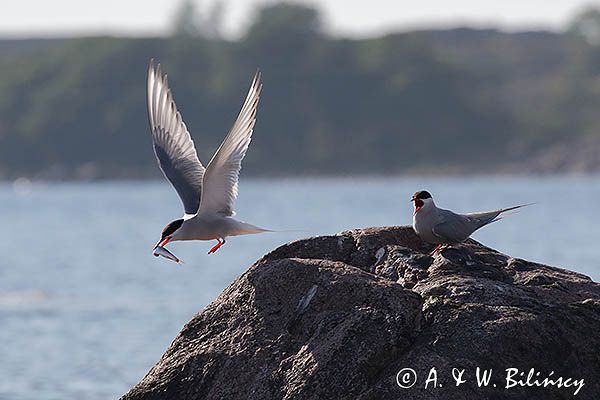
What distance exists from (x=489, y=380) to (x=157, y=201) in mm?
88943

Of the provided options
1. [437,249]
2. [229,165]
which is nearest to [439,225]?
[437,249]

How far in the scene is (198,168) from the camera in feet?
37.9

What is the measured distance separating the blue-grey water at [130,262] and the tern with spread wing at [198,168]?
197 inches

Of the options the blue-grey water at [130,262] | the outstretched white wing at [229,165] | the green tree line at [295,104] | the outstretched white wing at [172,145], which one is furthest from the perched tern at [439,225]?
the green tree line at [295,104]

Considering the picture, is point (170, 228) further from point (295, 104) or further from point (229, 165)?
point (295, 104)

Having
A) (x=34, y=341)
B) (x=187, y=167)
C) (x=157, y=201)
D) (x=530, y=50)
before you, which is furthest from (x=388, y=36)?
(x=187, y=167)

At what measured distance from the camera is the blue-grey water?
1891 centimetres

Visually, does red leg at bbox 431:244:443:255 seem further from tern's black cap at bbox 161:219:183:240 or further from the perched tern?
tern's black cap at bbox 161:219:183:240

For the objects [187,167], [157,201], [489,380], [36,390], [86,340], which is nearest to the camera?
[489,380]

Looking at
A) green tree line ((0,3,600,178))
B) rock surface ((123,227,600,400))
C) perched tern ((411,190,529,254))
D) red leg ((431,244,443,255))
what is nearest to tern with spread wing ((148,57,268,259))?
perched tern ((411,190,529,254))

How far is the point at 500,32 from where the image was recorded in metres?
182

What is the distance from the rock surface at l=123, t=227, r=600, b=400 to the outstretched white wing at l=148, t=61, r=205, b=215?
3.21 metres

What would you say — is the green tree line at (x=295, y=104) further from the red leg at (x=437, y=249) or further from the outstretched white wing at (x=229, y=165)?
the red leg at (x=437, y=249)

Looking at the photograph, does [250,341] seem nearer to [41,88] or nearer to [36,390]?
[36,390]
